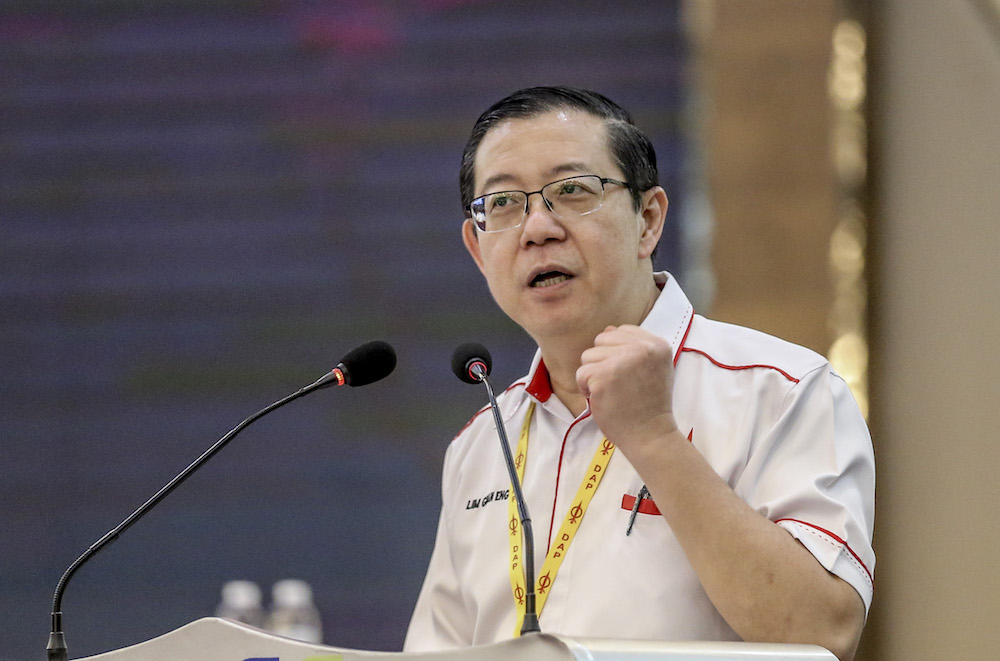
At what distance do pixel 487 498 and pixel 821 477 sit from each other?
0.68 m

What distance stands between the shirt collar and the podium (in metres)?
0.81

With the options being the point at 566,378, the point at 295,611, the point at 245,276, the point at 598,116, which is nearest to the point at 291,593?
the point at 295,611

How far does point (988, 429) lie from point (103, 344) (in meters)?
2.90

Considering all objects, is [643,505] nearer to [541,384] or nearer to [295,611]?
[541,384]

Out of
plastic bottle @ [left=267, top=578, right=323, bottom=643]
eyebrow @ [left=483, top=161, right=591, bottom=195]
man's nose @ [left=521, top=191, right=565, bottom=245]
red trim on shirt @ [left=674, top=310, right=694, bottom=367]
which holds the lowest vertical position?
plastic bottle @ [left=267, top=578, right=323, bottom=643]

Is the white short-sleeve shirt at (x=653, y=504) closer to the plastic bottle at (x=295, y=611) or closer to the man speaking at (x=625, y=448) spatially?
the man speaking at (x=625, y=448)

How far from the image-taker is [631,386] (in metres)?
1.50

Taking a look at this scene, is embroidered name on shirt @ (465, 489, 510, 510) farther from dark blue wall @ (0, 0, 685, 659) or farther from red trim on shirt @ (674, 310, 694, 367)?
dark blue wall @ (0, 0, 685, 659)

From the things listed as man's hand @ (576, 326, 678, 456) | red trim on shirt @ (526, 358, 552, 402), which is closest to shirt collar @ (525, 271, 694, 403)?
red trim on shirt @ (526, 358, 552, 402)

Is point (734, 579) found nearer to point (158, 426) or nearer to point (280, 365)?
point (280, 365)

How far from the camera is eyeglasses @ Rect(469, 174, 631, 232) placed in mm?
1889

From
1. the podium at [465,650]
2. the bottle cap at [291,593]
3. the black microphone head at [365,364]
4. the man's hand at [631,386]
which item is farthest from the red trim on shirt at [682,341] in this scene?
the bottle cap at [291,593]

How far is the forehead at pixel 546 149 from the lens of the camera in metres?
1.89

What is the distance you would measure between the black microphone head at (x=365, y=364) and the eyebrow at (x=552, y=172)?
1.18ft
